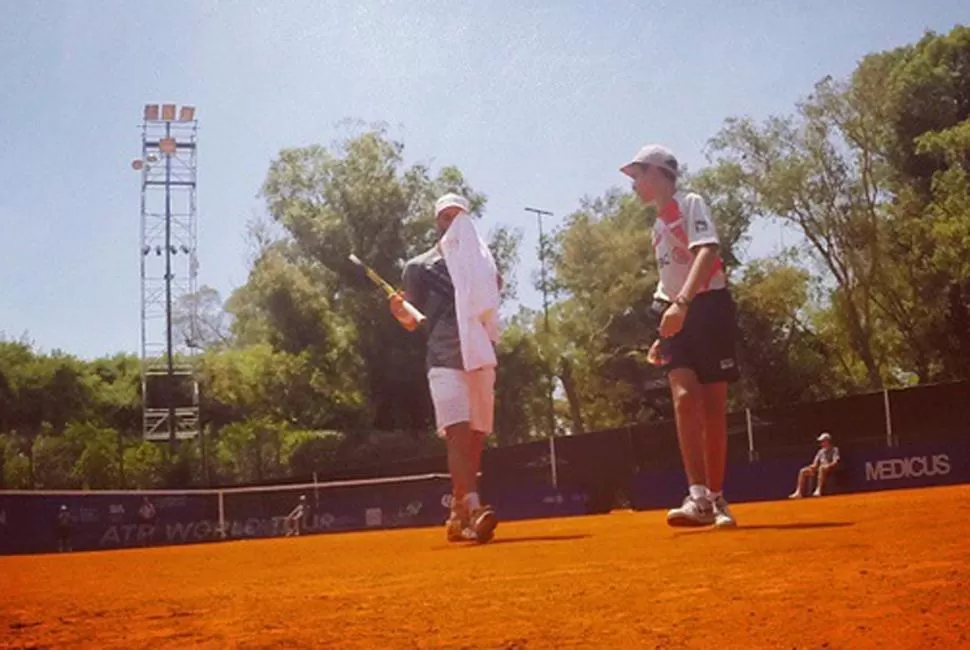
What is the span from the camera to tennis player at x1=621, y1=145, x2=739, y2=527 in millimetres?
4383

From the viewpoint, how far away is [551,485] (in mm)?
18938

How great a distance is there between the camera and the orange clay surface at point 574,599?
183 centimetres

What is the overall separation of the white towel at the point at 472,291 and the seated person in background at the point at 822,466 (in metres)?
11.0

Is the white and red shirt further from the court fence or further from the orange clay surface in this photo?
the court fence

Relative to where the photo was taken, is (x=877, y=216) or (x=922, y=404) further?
(x=877, y=216)

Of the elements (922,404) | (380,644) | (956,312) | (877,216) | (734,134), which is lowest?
(380,644)

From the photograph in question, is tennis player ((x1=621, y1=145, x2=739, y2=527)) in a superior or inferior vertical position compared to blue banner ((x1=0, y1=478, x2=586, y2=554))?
superior

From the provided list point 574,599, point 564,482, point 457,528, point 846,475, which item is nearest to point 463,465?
point 457,528

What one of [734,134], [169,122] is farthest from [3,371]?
[734,134]

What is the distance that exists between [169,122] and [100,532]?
586 inches

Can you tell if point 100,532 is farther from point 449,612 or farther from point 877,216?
point 877,216

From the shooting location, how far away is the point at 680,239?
4.65 meters

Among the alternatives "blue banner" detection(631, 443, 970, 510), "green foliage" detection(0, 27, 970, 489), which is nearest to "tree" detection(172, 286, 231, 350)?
"green foliage" detection(0, 27, 970, 489)

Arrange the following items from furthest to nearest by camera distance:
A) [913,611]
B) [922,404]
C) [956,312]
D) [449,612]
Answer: [956,312] → [922,404] → [449,612] → [913,611]
